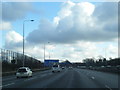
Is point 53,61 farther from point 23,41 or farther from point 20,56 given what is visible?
point 23,41

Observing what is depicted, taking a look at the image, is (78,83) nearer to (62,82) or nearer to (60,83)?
(60,83)

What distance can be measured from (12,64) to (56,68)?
11.5 m

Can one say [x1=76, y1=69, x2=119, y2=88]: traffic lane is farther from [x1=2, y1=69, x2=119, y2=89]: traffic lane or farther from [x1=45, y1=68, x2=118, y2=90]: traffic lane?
[x1=2, y1=69, x2=119, y2=89]: traffic lane

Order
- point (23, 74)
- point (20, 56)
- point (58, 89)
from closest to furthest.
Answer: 1. point (58, 89)
2. point (23, 74)
3. point (20, 56)

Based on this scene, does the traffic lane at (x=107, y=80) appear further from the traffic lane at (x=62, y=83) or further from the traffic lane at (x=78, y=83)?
the traffic lane at (x=62, y=83)

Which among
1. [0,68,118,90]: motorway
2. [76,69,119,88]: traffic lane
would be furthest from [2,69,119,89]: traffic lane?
[76,69,119,88]: traffic lane

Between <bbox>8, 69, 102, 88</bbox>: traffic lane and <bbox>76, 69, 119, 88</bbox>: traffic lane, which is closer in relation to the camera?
<bbox>8, 69, 102, 88</bbox>: traffic lane

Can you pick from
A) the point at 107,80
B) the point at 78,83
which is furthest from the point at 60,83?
the point at 107,80

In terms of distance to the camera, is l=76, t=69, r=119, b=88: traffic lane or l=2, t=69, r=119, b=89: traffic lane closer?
l=2, t=69, r=119, b=89: traffic lane

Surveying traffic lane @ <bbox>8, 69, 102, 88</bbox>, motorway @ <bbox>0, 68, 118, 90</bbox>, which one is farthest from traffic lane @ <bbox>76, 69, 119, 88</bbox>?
traffic lane @ <bbox>8, 69, 102, 88</bbox>

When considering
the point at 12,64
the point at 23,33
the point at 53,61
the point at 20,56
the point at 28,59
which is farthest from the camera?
the point at 53,61

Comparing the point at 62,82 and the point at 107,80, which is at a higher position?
the point at 62,82

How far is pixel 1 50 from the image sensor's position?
6506 centimetres

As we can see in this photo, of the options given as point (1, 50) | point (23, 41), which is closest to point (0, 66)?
point (1, 50)
